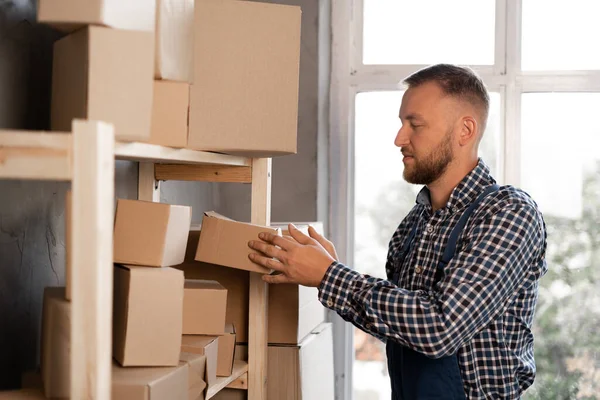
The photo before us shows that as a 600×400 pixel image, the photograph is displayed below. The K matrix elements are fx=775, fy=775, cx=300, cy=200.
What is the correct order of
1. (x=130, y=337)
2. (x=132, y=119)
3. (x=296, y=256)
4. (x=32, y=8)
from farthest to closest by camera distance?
(x=296, y=256), (x=32, y=8), (x=130, y=337), (x=132, y=119)

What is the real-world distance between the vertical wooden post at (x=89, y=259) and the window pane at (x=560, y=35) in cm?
219

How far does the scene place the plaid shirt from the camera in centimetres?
153

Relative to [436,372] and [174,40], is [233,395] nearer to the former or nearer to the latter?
[436,372]

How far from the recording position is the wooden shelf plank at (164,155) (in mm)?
1194

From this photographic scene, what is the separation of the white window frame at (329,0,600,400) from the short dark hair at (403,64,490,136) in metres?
1.02

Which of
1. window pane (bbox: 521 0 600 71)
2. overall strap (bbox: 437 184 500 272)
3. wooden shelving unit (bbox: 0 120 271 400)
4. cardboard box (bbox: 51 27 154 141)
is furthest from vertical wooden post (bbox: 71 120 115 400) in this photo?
window pane (bbox: 521 0 600 71)

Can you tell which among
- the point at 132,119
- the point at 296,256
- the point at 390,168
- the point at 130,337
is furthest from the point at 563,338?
the point at 132,119

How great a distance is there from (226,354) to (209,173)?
1.50 ft

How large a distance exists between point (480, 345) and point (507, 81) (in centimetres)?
145

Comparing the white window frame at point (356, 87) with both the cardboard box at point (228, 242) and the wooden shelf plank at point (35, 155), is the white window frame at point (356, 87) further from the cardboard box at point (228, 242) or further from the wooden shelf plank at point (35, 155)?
the wooden shelf plank at point (35, 155)

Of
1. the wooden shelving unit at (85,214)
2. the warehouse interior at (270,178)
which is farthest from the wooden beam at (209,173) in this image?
the wooden shelving unit at (85,214)

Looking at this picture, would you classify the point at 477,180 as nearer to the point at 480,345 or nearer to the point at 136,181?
the point at 480,345

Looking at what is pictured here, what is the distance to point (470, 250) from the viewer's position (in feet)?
5.15

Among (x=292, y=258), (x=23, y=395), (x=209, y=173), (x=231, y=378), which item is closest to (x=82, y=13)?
(x=23, y=395)
